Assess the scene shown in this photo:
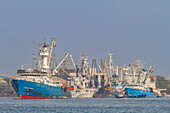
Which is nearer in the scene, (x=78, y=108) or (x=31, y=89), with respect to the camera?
(x=78, y=108)

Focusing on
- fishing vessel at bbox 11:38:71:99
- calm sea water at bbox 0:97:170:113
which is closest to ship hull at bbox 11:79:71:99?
fishing vessel at bbox 11:38:71:99

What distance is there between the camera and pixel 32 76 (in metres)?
187

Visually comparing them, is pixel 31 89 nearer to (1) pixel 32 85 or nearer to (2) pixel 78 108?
(1) pixel 32 85

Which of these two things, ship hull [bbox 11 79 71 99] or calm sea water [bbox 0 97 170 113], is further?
ship hull [bbox 11 79 71 99]

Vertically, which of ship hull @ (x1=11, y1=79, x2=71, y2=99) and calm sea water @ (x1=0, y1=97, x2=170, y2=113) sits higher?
ship hull @ (x1=11, y1=79, x2=71, y2=99)

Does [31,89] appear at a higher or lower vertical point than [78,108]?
higher

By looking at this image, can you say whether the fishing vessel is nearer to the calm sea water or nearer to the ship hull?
the ship hull

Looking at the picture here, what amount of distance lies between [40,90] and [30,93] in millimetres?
5396

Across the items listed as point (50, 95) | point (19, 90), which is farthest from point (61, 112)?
point (50, 95)

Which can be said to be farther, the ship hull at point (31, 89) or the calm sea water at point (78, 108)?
the ship hull at point (31, 89)

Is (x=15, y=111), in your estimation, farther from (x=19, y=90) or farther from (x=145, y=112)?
(x=19, y=90)

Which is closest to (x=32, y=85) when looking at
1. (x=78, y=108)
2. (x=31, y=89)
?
(x=31, y=89)

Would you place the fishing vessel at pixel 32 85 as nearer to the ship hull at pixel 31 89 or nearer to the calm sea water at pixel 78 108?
the ship hull at pixel 31 89

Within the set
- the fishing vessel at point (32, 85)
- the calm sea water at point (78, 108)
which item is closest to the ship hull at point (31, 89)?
the fishing vessel at point (32, 85)
